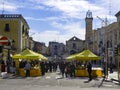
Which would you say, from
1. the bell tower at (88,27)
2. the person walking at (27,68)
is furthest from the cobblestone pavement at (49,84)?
the bell tower at (88,27)

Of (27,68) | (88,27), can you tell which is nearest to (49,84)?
(27,68)

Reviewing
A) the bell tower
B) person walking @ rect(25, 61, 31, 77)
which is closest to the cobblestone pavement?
person walking @ rect(25, 61, 31, 77)

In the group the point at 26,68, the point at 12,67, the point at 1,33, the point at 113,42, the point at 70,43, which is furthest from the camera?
the point at 70,43

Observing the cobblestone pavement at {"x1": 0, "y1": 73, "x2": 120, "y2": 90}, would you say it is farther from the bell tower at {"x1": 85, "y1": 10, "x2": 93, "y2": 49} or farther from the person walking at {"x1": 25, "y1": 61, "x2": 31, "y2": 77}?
the bell tower at {"x1": 85, "y1": 10, "x2": 93, "y2": 49}

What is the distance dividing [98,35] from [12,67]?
86.5 metres

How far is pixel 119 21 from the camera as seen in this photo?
94812 millimetres

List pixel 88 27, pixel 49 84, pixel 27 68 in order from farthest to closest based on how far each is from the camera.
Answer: pixel 88 27, pixel 27 68, pixel 49 84

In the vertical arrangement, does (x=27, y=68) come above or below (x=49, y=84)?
above

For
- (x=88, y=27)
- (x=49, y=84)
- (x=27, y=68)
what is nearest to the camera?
(x=49, y=84)

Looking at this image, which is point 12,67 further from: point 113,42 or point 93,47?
point 93,47

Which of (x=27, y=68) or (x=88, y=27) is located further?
(x=88, y=27)

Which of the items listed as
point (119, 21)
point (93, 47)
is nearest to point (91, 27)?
point (93, 47)

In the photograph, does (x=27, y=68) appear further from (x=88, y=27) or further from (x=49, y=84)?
(x=88, y=27)

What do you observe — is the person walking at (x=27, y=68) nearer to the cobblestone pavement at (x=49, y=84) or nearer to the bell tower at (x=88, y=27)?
the cobblestone pavement at (x=49, y=84)
